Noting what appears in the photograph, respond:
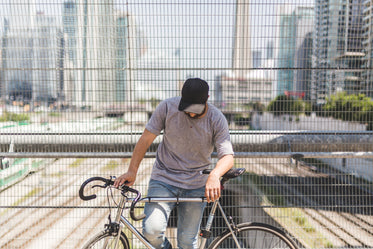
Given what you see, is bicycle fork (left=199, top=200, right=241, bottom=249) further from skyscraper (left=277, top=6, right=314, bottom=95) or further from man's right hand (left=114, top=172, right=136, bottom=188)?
skyscraper (left=277, top=6, right=314, bottom=95)

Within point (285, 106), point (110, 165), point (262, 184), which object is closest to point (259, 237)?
point (262, 184)

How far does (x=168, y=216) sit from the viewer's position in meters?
2.61

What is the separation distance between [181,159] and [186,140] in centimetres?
17

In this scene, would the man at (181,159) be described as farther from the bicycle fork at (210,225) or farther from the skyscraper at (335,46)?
the skyscraper at (335,46)

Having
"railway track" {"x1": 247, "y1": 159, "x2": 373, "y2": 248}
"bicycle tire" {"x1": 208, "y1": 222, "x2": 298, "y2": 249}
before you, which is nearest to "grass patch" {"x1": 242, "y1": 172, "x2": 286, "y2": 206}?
"railway track" {"x1": 247, "y1": 159, "x2": 373, "y2": 248}

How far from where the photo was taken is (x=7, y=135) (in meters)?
3.70

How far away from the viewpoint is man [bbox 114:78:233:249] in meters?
2.54

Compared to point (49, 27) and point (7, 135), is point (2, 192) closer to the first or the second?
point (7, 135)

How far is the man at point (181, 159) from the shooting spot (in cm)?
254

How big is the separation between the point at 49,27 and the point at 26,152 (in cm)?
162

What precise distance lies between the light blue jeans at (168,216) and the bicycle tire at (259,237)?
0.88 ft

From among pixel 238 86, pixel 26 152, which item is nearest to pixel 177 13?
pixel 238 86

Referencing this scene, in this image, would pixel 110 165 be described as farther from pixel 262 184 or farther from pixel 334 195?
pixel 334 195

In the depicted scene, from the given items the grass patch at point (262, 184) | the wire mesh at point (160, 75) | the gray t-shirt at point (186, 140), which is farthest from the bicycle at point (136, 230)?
the wire mesh at point (160, 75)
